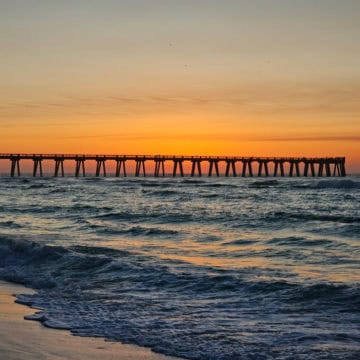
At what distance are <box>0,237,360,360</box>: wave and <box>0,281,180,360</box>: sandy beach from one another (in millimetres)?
216

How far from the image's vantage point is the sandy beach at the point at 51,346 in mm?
6074

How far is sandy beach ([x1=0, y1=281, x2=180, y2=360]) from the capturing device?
6074 millimetres

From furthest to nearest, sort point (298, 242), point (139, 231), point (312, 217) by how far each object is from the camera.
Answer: point (312, 217)
point (139, 231)
point (298, 242)

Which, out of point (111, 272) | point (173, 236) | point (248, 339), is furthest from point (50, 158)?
point (248, 339)

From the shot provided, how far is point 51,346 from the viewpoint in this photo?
6.43 m

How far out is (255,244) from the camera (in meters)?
14.8

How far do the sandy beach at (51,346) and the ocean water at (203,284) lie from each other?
0.23 meters

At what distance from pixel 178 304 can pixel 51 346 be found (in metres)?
2.52

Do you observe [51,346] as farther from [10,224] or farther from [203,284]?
[10,224]

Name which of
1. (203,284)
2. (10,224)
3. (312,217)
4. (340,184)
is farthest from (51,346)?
(340,184)

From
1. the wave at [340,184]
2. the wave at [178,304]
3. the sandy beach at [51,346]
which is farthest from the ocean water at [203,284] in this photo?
the wave at [340,184]

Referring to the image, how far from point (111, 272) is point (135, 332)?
13.8ft

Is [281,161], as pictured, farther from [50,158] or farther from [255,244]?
[255,244]

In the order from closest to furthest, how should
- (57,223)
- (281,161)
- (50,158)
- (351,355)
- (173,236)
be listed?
(351,355)
(173,236)
(57,223)
(50,158)
(281,161)
